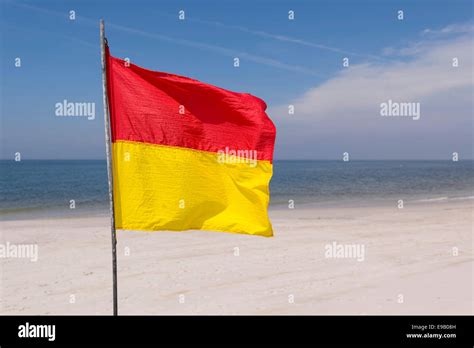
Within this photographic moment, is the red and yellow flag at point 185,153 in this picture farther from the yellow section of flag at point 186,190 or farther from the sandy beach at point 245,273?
the sandy beach at point 245,273

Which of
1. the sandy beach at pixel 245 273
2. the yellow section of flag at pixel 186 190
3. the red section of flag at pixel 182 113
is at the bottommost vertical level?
the sandy beach at pixel 245 273

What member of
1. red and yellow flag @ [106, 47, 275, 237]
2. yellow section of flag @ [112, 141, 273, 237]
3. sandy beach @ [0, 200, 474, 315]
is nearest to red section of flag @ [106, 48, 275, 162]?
red and yellow flag @ [106, 47, 275, 237]

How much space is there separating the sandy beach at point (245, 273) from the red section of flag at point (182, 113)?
3.65 metres

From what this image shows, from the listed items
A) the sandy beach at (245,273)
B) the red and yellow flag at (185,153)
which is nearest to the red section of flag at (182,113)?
the red and yellow flag at (185,153)

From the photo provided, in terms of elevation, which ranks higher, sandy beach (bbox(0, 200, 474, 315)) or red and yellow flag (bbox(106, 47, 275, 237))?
red and yellow flag (bbox(106, 47, 275, 237))

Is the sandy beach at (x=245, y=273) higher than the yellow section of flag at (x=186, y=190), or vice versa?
the yellow section of flag at (x=186, y=190)

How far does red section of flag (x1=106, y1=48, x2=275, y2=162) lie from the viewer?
6141mm

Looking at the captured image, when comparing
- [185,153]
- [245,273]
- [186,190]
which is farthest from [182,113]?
[245,273]

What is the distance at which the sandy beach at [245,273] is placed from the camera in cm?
880

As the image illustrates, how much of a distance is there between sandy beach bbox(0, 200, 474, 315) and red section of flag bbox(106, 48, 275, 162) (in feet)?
12.0

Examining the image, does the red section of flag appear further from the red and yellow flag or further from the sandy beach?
the sandy beach

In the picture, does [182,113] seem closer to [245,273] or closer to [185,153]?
[185,153]

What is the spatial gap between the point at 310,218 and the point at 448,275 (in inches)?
502
